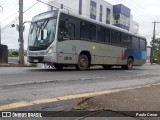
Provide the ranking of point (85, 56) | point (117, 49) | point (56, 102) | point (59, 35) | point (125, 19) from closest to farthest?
point (56, 102) → point (59, 35) → point (85, 56) → point (117, 49) → point (125, 19)

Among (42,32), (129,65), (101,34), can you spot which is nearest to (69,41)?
(42,32)

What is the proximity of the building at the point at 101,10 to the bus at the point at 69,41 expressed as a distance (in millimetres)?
28859

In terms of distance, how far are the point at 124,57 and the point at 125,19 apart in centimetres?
4409

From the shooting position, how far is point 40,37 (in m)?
15.2

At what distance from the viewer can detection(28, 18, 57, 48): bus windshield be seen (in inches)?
580

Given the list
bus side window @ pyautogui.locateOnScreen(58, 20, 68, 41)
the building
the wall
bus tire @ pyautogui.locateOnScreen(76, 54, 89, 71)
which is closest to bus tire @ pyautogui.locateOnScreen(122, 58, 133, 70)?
bus tire @ pyautogui.locateOnScreen(76, 54, 89, 71)

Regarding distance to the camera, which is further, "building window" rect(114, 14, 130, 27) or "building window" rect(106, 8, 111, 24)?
"building window" rect(114, 14, 130, 27)

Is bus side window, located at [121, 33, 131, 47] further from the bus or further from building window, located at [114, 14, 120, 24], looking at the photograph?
building window, located at [114, 14, 120, 24]

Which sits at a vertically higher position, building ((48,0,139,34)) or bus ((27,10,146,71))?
building ((48,0,139,34))

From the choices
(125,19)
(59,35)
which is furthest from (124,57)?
(125,19)

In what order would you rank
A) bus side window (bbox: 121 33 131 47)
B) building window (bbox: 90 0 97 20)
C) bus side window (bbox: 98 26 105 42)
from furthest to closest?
building window (bbox: 90 0 97 20)
bus side window (bbox: 121 33 131 47)
bus side window (bbox: 98 26 105 42)

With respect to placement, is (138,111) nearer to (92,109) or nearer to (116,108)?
(116,108)

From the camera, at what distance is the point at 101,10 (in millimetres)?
57469

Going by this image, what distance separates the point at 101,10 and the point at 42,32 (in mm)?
43445
